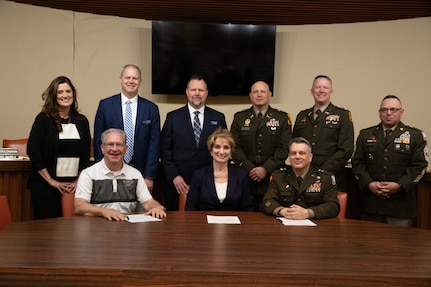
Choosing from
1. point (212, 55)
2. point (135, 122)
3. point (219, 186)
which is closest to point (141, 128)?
point (135, 122)

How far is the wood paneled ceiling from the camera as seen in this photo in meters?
5.41

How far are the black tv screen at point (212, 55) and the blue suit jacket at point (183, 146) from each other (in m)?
2.21

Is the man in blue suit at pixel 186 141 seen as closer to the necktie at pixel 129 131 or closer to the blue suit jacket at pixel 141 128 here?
the blue suit jacket at pixel 141 128

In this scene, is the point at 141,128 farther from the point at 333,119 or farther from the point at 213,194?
the point at 333,119

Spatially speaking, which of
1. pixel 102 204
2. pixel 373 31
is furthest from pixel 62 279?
pixel 373 31

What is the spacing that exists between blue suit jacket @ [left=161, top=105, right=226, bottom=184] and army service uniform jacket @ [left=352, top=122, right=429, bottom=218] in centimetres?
128

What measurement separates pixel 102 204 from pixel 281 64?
3.98 meters

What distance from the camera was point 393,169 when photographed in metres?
3.71

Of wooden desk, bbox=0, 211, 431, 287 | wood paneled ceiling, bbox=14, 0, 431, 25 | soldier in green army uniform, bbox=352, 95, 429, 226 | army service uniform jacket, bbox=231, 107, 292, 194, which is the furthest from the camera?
wood paneled ceiling, bbox=14, 0, 431, 25

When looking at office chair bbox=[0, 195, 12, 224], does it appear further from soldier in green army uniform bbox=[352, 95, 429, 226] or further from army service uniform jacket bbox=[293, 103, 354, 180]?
soldier in green army uniform bbox=[352, 95, 429, 226]

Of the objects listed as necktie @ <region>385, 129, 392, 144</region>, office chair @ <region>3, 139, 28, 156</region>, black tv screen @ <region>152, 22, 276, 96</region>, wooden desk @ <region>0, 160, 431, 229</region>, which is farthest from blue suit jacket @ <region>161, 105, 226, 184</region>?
black tv screen @ <region>152, 22, 276, 96</region>

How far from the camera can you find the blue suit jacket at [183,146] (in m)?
3.84

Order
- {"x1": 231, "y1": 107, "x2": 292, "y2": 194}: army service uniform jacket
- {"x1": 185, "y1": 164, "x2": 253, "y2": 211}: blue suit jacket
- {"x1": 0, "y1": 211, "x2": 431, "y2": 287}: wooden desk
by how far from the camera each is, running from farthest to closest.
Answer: {"x1": 231, "y1": 107, "x2": 292, "y2": 194}: army service uniform jacket < {"x1": 185, "y1": 164, "x2": 253, "y2": 211}: blue suit jacket < {"x1": 0, "y1": 211, "x2": 431, "y2": 287}: wooden desk

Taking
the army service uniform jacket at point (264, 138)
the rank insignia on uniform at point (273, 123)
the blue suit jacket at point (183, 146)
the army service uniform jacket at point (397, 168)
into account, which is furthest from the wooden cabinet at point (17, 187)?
the army service uniform jacket at point (397, 168)
